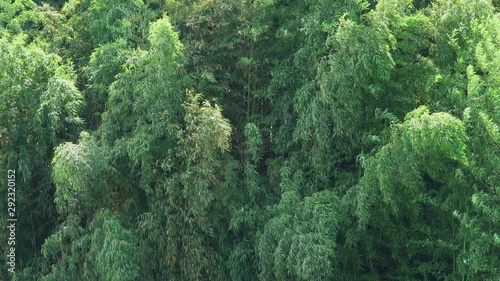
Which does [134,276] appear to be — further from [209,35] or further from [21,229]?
[209,35]

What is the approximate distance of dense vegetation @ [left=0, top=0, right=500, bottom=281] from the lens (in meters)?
9.59

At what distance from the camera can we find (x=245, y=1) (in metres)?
11.9

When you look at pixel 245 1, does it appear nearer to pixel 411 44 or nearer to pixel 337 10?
pixel 337 10

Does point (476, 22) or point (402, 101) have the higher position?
point (476, 22)

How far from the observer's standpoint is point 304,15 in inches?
458

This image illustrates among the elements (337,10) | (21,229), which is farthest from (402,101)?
(21,229)

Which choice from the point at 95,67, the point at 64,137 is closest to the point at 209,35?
the point at 95,67

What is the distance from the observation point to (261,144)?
37.7 ft

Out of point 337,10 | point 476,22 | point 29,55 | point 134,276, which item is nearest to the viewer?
point 476,22

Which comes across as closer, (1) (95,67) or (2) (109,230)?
(2) (109,230)

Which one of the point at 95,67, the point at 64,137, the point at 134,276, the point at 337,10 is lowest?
the point at 134,276

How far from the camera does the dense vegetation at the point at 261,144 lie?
9594 mm

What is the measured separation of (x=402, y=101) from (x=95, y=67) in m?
4.10

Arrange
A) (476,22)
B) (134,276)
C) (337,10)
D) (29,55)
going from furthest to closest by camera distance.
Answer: (29,55)
(337,10)
(134,276)
(476,22)
